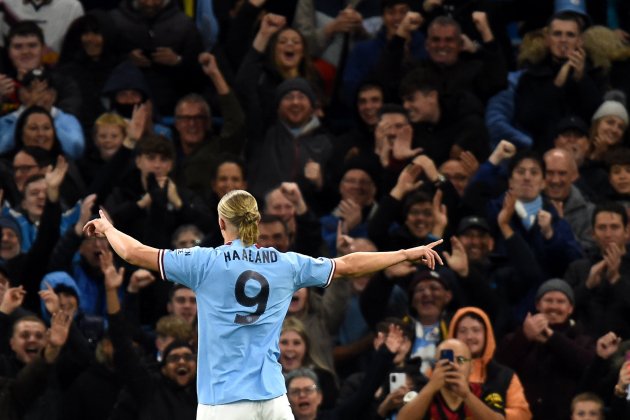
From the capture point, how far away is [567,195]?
18.8 m

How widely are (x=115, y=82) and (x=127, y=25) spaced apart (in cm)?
94

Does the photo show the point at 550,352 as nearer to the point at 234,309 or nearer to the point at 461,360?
the point at 461,360

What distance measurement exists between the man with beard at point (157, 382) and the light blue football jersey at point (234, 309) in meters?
3.15

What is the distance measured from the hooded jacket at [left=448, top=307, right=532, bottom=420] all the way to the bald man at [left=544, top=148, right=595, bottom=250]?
2578mm

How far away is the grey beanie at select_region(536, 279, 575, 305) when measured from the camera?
17047 mm

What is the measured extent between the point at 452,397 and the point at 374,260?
9.67ft

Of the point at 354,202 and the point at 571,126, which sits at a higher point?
the point at 571,126

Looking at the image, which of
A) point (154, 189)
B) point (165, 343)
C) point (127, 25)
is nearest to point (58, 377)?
point (165, 343)

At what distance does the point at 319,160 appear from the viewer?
1956cm

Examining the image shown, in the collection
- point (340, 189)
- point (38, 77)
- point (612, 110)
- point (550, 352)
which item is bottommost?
point (550, 352)

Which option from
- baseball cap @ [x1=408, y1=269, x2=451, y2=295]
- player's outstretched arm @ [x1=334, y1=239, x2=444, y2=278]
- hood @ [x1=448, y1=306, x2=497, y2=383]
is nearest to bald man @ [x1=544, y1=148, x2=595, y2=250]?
baseball cap @ [x1=408, y1=269, x2=451, y2=295]

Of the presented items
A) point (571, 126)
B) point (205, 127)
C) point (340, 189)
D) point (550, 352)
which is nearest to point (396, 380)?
point (550, 352)

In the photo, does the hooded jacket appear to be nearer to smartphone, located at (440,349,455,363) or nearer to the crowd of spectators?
the crowd of spectators

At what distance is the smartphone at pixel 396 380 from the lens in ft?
53.0
